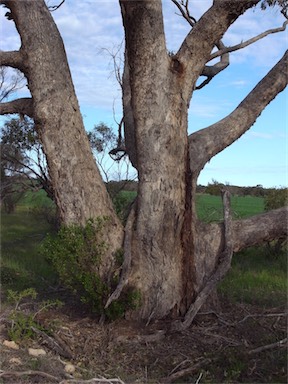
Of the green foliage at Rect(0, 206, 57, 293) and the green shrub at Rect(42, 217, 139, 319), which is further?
the green foliage at Rect(0, 206, 57, 293)

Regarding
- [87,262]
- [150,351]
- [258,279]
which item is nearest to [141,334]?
[150,351]

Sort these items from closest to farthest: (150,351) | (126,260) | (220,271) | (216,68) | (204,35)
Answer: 1. (150,351)
2. (126,260)
3. (204,35)
4. (220,271)
5. (216,68)

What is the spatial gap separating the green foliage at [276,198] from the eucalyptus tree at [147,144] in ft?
24.4

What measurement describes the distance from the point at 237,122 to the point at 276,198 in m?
6.96

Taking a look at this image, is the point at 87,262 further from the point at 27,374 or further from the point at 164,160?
the point at 27,374

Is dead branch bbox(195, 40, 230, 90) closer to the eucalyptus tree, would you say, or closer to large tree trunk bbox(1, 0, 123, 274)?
the eucalyptus tree

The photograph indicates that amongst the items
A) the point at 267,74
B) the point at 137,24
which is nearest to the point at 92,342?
the point at 137,24

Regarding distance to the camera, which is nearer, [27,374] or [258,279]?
[27,374]

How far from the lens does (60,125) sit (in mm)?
7875

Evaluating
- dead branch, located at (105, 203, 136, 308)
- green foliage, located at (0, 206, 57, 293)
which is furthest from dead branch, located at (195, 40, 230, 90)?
green foliage, located at (0, 206, 57, 293)

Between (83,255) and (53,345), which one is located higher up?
(83,255)

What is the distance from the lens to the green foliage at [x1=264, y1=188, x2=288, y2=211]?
50.4ft

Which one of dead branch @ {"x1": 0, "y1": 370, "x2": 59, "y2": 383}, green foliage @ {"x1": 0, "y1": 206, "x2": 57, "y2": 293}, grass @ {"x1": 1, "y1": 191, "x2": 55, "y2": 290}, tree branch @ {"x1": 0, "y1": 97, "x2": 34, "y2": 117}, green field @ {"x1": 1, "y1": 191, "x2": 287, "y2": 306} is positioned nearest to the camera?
dead branch @ {"x1": 0, "y1": 370, "x2": 59, "y2": 383}

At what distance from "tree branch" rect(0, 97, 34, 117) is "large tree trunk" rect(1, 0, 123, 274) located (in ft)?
0.58
